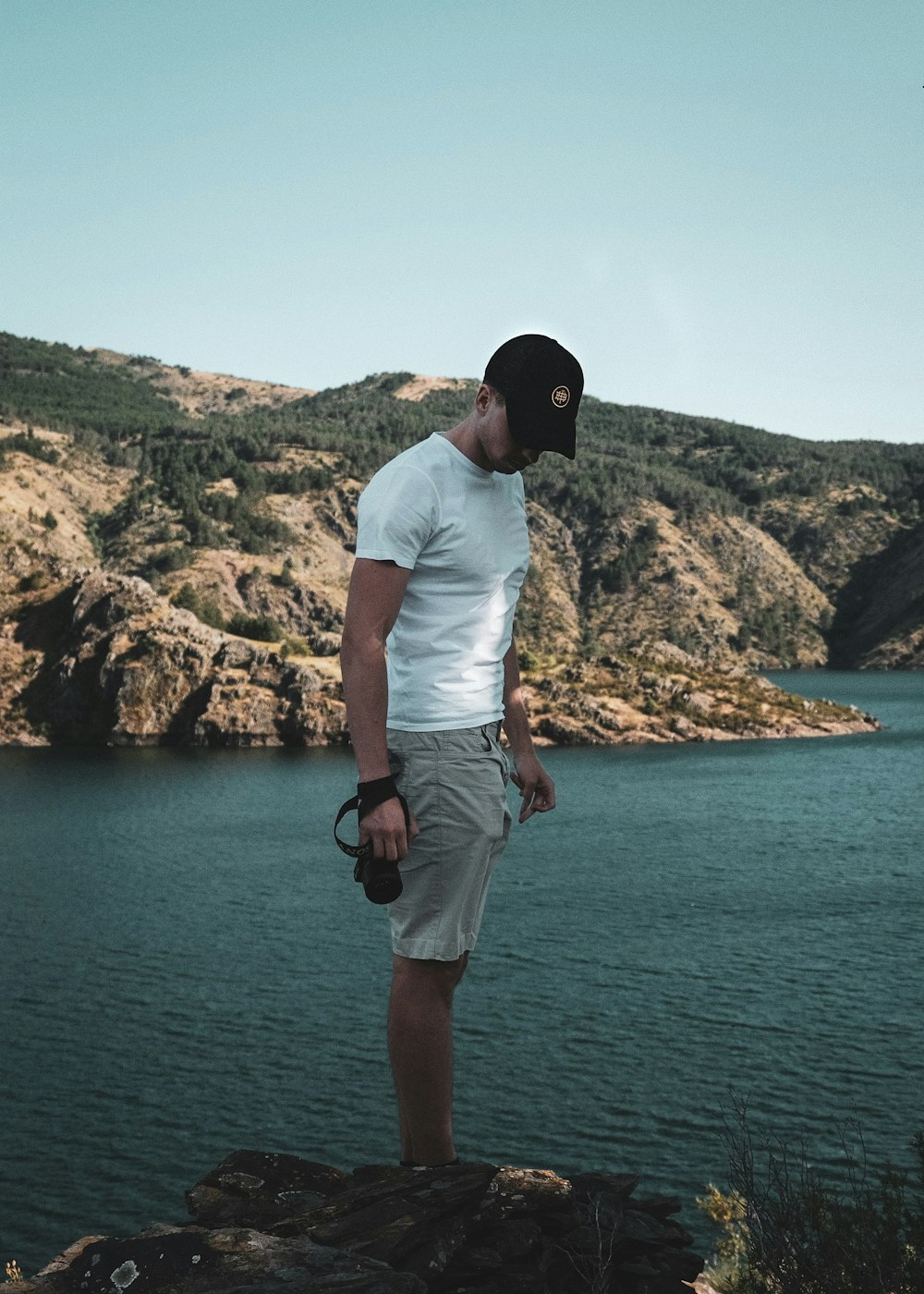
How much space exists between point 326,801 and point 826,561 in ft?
523

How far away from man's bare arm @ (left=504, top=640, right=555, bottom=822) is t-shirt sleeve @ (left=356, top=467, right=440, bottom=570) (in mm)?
1013

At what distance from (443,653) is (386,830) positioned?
2.55ft

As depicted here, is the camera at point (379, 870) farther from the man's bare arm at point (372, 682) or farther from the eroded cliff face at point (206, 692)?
the eroded cliff face at point (206, 692)

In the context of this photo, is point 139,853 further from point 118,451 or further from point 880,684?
point 118,451

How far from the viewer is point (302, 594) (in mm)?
117000

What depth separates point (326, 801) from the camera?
172 ft

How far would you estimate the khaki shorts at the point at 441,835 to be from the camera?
4.57 m

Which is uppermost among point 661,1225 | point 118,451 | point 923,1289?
point 118,451

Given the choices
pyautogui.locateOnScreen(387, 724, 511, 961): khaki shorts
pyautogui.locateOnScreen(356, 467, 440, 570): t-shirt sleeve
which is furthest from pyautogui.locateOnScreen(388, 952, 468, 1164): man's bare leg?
pyautogui.locateOnScreen(356, 467, 440, 570): t-shirt sleeve

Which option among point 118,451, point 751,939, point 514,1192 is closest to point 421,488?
point 514,1192

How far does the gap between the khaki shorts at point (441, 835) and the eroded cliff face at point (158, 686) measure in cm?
6903

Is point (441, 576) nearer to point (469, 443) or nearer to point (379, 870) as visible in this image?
point (469, 443)

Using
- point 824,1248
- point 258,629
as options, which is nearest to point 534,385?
point 824,1248

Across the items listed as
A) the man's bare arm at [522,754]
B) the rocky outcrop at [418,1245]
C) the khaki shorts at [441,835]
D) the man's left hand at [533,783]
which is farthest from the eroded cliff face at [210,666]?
the khaki shorts at [441,835]
